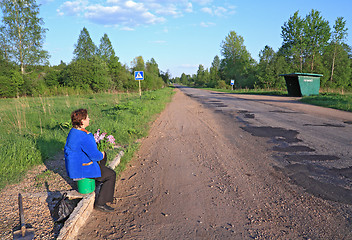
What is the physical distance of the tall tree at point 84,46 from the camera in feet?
167

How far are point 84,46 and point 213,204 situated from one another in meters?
56.2

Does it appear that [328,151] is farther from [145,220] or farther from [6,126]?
[6,126]

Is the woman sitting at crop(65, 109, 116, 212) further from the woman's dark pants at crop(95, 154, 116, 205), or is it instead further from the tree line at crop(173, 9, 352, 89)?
the tree line at crop(173, 9, 352, 89)

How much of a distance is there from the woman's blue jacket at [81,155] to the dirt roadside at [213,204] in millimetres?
651

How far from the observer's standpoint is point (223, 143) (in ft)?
21.2

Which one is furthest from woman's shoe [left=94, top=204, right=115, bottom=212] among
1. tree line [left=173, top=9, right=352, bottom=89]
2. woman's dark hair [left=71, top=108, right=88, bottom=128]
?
tree line [left=173, top=9, right=352, bottom=89]

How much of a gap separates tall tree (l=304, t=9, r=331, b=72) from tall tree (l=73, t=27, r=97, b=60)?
47.2 metres

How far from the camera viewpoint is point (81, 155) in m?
3.24

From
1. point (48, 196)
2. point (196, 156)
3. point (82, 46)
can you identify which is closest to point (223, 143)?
point (196, 156)

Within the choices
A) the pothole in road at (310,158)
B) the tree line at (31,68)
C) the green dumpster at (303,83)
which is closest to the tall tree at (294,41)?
the green dumpster at (303,83)

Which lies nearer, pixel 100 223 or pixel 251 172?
pixel 100 223

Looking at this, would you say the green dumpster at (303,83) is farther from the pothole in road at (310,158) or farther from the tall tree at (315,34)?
the tall tree at (315,34)

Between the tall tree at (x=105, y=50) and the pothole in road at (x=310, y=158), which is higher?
the tall tree at (x=105, y=50)

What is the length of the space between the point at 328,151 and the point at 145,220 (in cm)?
488
